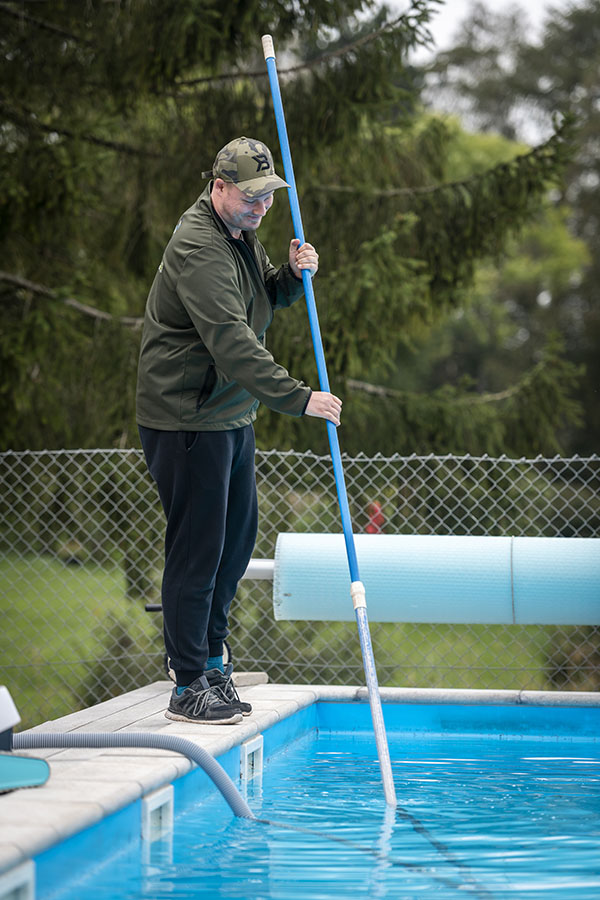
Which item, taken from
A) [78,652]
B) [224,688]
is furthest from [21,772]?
[78,652]

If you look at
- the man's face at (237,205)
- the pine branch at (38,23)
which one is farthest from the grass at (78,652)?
the pine branch at (38,23)

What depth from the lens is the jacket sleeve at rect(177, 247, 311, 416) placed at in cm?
281

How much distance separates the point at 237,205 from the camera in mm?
2971

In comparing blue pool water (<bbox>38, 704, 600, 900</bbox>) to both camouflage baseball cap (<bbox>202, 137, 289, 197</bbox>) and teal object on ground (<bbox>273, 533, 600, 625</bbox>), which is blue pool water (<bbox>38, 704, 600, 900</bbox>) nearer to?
teal object on ground (<bbox>273, 533, 600, 625</bbox>)

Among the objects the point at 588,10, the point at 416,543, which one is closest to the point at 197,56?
the point at 416,543

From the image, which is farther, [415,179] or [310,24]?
[415,179]

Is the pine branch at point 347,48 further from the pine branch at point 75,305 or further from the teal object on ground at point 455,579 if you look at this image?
Result: the teal object on ground at point 455,579

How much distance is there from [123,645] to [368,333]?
232 cm

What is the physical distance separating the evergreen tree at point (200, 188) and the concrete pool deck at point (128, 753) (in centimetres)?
248

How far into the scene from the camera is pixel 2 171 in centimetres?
643

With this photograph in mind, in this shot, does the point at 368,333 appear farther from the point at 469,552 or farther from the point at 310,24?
the point at 469,552

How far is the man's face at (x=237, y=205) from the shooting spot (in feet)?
9.73

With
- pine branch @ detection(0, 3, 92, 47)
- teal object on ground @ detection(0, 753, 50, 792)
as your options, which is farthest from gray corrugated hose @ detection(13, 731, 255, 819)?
pine branch @ detection(0, 3, 92, 47)

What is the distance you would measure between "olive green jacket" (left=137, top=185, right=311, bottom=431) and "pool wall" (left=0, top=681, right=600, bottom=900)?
2.99ft
